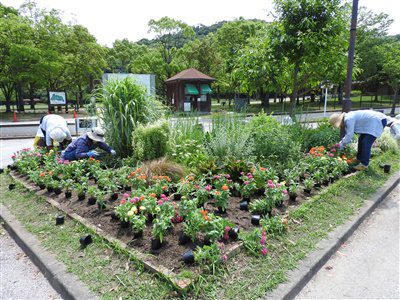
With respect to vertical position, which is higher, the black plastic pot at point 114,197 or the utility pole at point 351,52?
the utility pole at point 351,52

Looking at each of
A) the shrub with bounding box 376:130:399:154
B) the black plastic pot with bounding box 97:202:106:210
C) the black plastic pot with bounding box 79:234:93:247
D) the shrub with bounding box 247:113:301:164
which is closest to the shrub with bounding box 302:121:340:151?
the shrub with bounding box 247:113:301:164

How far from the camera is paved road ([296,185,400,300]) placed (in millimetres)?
2287

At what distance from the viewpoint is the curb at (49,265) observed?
216 centimetres

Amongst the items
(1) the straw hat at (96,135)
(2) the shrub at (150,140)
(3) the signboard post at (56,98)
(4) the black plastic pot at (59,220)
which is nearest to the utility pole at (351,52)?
(2) the shrub at (150,140)

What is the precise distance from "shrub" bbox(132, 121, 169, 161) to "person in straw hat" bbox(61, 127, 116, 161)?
0.58 meters

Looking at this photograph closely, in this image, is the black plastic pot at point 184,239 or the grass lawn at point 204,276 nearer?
the grass lawn at point 204,276

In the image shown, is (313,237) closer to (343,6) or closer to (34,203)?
(34,203)

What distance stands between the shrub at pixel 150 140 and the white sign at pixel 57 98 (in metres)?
15.5

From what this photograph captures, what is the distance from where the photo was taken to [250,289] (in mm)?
2125

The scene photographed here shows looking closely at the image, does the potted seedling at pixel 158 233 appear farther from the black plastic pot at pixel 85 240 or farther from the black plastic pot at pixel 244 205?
the black plastic pot at pixel 244 205

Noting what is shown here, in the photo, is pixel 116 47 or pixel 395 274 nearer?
pixel 395 274

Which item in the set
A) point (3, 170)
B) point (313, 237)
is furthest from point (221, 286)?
point (3, 170)

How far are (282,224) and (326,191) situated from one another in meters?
1.52

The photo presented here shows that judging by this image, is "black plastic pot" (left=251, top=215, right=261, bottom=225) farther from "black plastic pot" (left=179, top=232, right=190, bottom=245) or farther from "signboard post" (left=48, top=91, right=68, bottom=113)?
"signboard post" (left=48, top=91, right=68, bottom=113)
